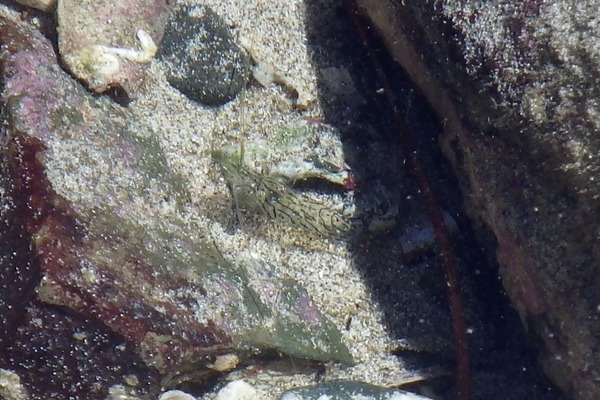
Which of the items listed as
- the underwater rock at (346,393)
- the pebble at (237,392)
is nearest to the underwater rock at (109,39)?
the pebble at (237,392)

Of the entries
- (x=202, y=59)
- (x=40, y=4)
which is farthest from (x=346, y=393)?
(x=40, y=4)

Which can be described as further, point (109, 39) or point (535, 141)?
point (109, 39)

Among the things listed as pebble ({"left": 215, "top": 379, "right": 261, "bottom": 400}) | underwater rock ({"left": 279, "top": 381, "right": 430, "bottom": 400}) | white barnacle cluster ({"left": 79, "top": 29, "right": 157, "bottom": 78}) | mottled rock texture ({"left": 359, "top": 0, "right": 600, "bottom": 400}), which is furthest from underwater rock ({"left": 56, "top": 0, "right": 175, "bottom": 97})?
underwater rock ({"left": 279, "top": 381, "right": 430, "bottom": 400})

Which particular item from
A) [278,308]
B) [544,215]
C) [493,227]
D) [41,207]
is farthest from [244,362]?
[544,215]

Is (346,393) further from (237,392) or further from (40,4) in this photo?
(40,4)

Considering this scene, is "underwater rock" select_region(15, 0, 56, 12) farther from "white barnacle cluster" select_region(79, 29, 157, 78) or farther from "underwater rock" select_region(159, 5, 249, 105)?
"underwater rock" select_region(159, 5, 249, 105)
